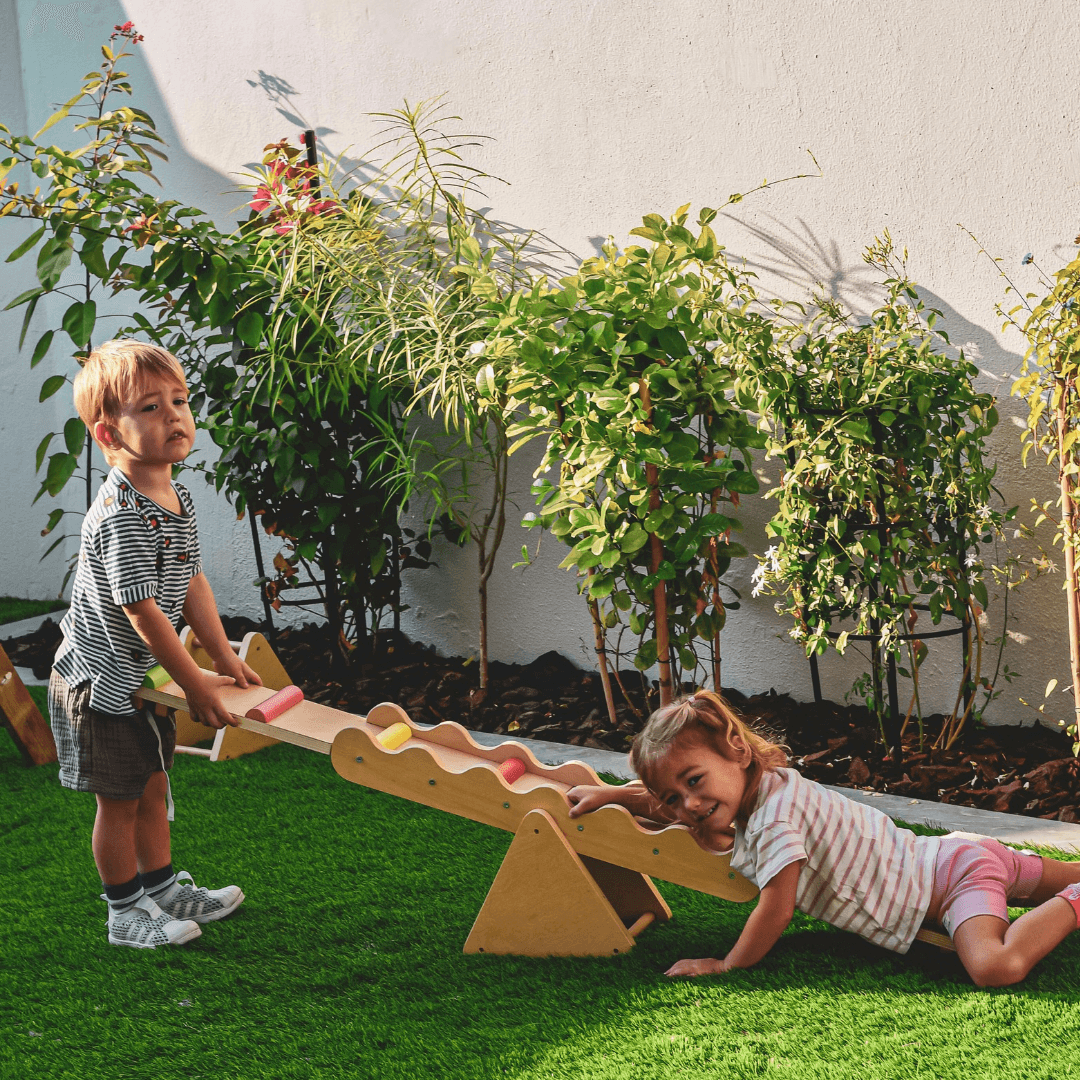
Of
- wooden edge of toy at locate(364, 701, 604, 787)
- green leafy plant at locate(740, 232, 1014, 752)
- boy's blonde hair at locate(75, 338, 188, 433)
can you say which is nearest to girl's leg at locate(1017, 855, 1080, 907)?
green leafy plant at locate(740, 232, 1014, 752)

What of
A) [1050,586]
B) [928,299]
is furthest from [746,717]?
[928,299]

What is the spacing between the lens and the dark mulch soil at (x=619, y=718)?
2871mm

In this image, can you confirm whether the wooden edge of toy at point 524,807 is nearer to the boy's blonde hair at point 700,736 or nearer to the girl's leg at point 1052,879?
the boy's blonde hair at point 700,736

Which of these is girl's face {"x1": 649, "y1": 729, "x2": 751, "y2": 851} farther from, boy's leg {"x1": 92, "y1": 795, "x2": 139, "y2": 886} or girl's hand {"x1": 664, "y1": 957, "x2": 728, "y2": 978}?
boy's leg {"x1": 92, "y1": 795, "x2": 139, "y2": 886}

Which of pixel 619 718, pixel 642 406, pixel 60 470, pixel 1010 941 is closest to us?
pixel 1010 941

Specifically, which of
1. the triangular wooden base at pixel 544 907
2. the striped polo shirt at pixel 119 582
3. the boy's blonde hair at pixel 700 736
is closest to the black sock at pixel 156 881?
the striped polo shirt at pixel 119 582

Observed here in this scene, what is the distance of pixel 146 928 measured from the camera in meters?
2.31

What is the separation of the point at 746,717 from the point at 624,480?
975mm

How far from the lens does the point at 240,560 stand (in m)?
5.00

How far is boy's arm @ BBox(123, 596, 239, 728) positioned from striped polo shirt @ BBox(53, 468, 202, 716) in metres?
0.03

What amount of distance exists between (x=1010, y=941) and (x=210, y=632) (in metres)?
1.76

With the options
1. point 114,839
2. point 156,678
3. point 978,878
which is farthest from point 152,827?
point 978,878

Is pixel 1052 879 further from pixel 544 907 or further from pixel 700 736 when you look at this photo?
pixel 544 907

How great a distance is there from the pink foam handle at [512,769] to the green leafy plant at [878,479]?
1000 mm
